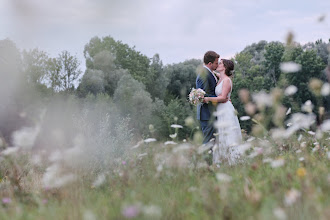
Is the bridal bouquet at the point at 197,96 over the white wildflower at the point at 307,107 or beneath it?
over

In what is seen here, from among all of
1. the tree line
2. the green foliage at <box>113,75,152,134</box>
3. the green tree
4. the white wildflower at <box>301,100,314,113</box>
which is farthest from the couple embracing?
the green tree

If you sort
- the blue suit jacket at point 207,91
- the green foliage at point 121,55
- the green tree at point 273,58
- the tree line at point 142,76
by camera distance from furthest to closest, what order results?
the green foliage at point 121,55
the green tree at point 273,58
the tree line at point 142,76
the blue suit jacket at point 207,91

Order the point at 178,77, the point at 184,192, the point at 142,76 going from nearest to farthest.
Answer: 1. the point at 184,192
2. the point at 142,76
3. the point at 178,77

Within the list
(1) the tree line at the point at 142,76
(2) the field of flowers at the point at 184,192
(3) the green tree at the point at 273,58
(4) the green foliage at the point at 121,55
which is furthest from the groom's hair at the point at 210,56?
(4) the green foliage at the point at 121,55

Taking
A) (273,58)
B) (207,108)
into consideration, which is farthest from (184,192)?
(273,58)

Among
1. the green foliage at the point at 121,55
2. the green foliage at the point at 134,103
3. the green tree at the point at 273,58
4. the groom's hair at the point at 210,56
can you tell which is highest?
the green foliage at the point at 121,55

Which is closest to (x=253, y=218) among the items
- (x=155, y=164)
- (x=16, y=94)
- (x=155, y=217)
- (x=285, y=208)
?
(x=285, y=208)

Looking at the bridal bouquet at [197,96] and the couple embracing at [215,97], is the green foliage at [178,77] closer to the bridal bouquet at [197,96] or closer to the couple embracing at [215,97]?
the couple embracing at [215,97]

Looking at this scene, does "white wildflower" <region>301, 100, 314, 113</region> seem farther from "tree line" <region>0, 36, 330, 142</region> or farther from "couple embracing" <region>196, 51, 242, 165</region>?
"tree line" <region>0, 36, 330, 142</region>

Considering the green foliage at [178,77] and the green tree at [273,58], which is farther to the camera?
the green foliage at [178,77]

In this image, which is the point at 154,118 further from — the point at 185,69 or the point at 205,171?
the point at 205,171

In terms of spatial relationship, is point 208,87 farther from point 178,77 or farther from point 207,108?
point 178,77

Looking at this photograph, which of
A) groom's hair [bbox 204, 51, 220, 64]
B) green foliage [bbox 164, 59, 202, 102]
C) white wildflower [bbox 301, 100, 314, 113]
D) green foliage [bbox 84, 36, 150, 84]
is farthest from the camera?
green foliage [bbox 164, 59, 202, 102]

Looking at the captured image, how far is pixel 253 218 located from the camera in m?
1.96
